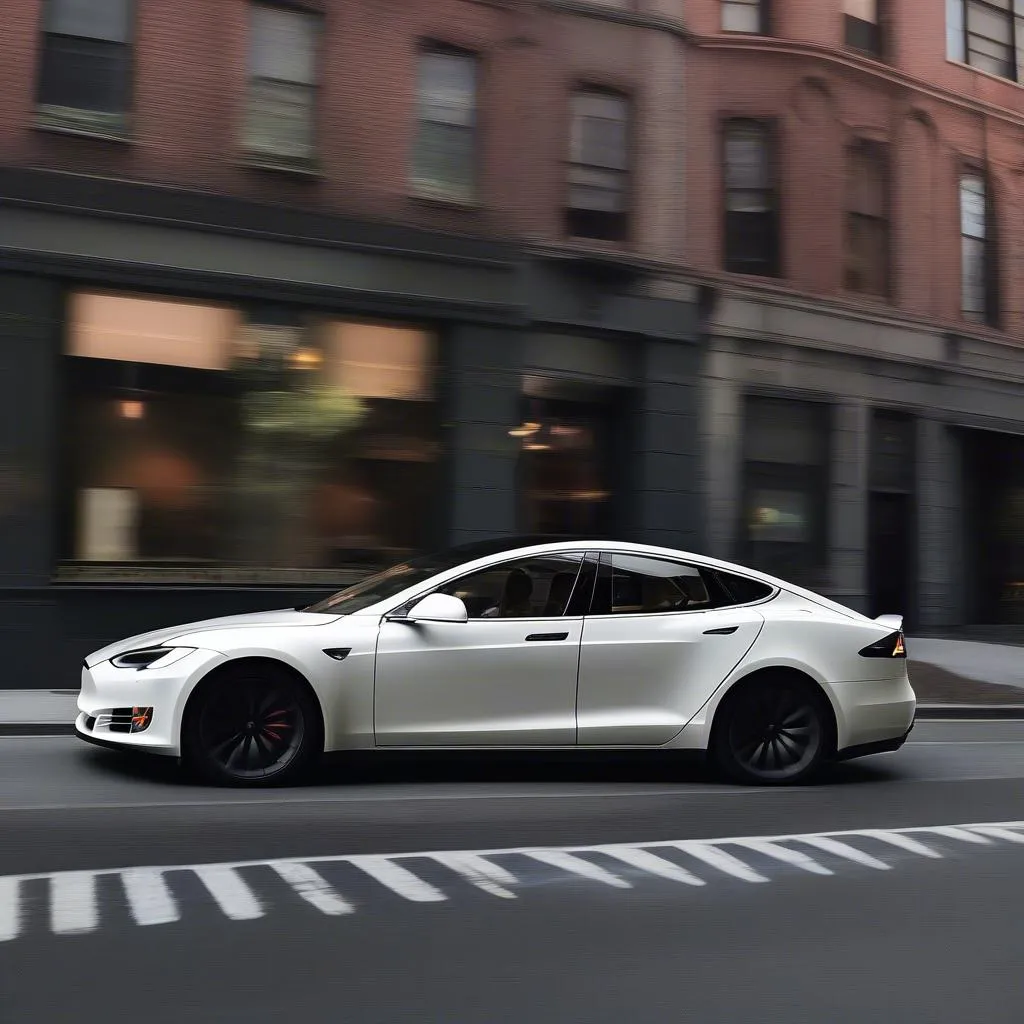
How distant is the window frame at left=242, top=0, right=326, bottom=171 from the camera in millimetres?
15633

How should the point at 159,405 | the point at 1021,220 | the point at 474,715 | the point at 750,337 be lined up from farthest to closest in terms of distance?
the point at 1021,220 → the point at 750,337 → the point at 159,405 → the point at 474,715

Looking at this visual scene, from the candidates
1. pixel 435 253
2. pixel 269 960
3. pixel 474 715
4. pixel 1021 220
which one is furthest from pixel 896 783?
pixel 1021 220

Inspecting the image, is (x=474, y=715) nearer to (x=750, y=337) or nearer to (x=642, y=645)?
(x=642, y=645)

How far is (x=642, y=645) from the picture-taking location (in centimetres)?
855

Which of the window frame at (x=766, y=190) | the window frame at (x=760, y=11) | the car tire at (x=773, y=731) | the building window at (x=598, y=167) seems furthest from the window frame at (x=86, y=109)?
the car tire at (x=773, y=731)

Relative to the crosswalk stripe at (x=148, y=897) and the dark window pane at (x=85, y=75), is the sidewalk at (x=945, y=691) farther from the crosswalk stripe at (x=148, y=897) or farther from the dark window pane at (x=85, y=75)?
the dark window pane at (x=85, y=75)

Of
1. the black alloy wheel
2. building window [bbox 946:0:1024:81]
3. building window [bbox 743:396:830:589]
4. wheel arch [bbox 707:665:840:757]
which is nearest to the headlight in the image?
wheel arch [bbox 707:665:840:757]

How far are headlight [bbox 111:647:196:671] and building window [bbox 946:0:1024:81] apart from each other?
19.1m

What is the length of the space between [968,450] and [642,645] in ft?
53.8

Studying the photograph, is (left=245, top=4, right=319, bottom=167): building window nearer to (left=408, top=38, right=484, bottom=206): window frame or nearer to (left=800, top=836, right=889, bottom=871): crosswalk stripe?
(left=408, top=38, right=484, bottom=206): window frame

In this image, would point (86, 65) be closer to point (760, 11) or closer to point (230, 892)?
point (760, 11)

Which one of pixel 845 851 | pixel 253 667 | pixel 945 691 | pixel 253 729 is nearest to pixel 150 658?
pixel 253 667

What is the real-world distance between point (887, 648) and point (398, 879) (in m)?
4.02

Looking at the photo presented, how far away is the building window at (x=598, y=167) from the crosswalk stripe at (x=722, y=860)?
1254 centimetres
